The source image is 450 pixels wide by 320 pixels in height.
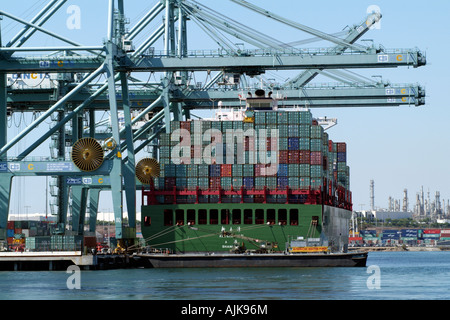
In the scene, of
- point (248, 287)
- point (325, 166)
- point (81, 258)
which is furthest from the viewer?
point (325, 166)

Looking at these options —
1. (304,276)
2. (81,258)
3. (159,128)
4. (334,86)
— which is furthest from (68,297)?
(159,128)

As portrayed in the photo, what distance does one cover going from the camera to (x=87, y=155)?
57.3 meters

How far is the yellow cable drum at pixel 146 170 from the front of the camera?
236ft

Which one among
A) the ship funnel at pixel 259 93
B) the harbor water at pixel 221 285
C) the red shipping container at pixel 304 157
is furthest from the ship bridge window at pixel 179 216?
the ship funnel at pixel 259 93

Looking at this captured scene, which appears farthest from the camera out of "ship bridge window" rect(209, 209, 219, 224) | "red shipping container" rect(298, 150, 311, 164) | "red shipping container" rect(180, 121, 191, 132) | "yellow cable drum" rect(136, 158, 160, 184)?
"yellow cable drum" rect(136, 158, 160, 184)

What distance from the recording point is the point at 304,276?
4541 cm

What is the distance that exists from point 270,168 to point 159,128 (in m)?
22.4

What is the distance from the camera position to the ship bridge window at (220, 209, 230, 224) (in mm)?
59438

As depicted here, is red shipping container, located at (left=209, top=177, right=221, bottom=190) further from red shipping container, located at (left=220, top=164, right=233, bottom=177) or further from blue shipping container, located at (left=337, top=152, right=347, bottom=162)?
blue shipping container, located at (left=337, top=152, right=347, bottom=162)

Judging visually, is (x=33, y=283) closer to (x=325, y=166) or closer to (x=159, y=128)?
(x=325, y=166)

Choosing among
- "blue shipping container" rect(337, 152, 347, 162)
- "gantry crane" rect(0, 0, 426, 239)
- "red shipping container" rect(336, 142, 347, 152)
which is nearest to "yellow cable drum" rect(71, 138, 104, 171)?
"gantry crane" rect(0, 0, 426, 239)

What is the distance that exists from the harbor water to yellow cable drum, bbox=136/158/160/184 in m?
19.5

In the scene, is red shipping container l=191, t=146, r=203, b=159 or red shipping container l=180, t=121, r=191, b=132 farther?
red shipping container l=180, t=121, r=191, b=132

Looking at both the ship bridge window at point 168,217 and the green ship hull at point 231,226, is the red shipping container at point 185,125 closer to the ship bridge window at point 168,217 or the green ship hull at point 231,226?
the green ship hull at point 231,226
